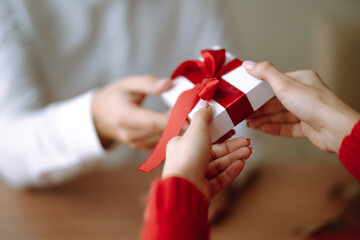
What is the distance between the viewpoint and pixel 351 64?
0.75m

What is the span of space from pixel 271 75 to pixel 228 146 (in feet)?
0.32

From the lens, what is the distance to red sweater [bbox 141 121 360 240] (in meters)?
0.27

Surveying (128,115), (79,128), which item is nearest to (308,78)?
(128,115)

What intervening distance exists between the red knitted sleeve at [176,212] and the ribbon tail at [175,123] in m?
0.08

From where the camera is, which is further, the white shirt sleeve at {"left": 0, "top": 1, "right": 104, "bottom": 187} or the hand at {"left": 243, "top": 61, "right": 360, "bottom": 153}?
the white shirt sleeve at {"left": 0, "top": 1, "right": 104, "bottom": 187}

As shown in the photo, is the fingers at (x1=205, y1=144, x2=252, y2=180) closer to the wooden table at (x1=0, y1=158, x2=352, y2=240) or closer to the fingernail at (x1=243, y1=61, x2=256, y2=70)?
the fingernail at (x1=243, y1=61, x2=256, y2=70)

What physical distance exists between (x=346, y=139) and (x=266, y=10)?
874 mm

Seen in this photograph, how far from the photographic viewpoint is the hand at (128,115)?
50 cm

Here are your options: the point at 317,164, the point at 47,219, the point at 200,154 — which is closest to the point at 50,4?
the point at 47,219

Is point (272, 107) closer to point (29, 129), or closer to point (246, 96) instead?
point (246, 96)

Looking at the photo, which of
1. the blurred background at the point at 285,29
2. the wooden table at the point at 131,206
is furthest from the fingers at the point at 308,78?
the blurred background at the point at 285,29

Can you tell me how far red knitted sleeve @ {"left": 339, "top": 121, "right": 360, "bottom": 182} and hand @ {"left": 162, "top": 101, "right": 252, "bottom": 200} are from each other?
10 cm

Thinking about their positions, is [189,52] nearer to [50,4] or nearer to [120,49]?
[120,49]

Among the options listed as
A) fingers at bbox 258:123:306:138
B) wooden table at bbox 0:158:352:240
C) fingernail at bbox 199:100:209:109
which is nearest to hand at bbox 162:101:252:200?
fingernail at bbox 199:100:209:109
